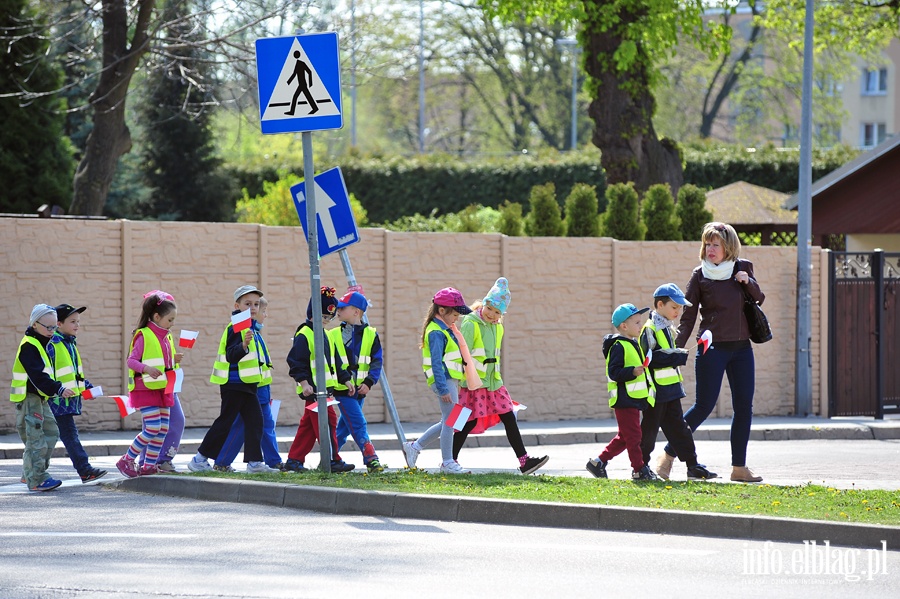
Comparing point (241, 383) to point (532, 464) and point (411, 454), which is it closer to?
point (411, 454)

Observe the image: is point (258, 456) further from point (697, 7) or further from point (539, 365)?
point (697, 7)

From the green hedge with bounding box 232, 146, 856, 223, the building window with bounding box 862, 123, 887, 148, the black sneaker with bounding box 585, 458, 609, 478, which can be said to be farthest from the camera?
the building window with bounding box 862, 123, 887, 148

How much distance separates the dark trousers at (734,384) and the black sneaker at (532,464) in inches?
41.8

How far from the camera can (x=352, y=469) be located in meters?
11.4

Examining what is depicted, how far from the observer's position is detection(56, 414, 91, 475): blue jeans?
1119cm

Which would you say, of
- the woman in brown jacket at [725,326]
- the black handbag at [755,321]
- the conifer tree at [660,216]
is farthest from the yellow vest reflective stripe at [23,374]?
the conifer tree at [660,216]

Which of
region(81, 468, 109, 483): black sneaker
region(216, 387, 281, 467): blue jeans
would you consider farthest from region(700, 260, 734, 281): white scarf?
region(81, 468, 109, 483): black sneaker

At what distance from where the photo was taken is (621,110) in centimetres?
2234

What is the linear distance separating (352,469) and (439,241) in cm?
627

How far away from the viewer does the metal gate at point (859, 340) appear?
1836cm

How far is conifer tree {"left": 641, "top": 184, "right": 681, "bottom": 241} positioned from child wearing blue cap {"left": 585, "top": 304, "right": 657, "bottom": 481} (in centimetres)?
932

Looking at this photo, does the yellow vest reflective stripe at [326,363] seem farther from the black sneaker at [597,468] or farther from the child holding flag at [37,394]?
the black sneaker at [597,468]

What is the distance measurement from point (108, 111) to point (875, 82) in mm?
57797

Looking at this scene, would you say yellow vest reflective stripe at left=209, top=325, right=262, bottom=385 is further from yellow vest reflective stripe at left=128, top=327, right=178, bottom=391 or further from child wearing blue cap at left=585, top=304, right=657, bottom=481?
child wearing blue cap at left=585, top=304, right=657, bottom=481
